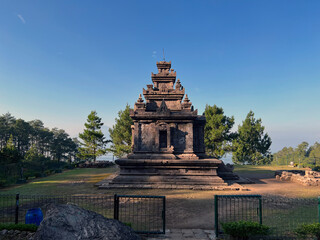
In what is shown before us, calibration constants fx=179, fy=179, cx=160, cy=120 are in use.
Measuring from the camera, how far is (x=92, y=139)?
40.2 meters

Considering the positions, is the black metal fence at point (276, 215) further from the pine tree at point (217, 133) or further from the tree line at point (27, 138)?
the tree line at point (27, 138)

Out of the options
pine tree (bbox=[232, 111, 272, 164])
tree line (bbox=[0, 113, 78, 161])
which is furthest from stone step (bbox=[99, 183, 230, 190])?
tree line (bbox=[0, 113, 78, 161])

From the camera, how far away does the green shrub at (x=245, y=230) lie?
582cm

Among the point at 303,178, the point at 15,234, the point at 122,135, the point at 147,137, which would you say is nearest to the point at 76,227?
the point at 15,234

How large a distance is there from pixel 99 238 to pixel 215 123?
132 feet

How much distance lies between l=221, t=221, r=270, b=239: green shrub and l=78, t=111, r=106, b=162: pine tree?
123 feet

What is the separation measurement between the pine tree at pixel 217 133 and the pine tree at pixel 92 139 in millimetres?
24412

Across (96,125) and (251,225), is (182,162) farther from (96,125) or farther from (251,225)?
(96,125)

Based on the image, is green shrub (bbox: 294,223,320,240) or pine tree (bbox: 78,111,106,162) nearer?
green shrub (bbox: 294,223,320,240)

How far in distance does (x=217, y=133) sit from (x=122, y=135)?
2181 centimetres

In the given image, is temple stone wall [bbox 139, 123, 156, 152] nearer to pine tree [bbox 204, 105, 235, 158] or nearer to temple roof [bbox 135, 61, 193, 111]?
temple roof [bbox 135, 61, 193, 111]

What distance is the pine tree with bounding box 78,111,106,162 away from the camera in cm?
3997

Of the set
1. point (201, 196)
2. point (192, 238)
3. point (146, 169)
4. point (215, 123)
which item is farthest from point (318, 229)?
point (215, 123)

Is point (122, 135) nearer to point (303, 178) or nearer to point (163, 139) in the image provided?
point (163, 139)
